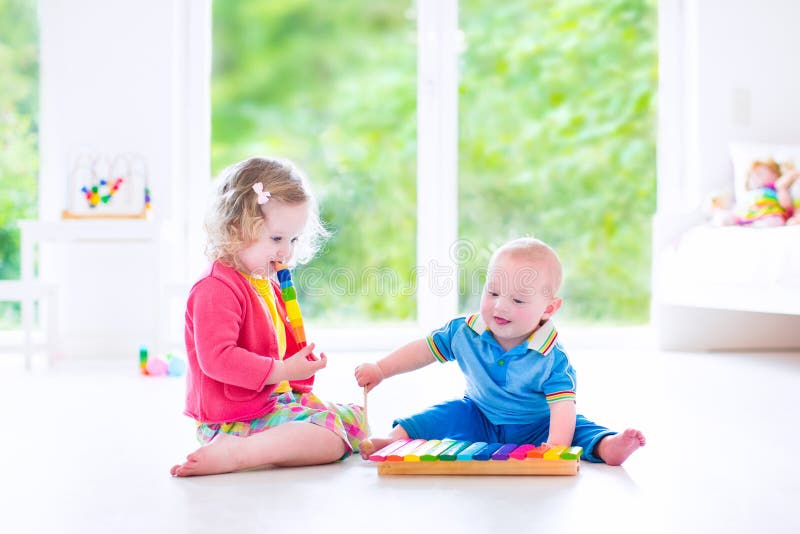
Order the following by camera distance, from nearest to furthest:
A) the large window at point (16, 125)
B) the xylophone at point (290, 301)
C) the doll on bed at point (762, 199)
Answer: the xylophone at point (290, 301), the doll on bed at point (762, 199), the large window at point (16, 125)

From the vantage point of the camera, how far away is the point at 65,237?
3197 millimetres

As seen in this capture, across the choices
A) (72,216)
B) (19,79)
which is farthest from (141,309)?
(19,79)

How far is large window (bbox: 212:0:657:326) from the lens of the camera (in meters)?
3.96

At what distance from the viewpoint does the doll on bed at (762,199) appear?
3227 mm

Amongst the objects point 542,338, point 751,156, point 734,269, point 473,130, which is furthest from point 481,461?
point 473,130

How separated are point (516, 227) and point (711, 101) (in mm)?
966

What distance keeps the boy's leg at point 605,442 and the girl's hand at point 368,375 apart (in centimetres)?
36

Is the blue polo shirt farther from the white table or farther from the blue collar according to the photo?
the white table

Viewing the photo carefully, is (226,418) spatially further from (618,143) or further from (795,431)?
(618,143)

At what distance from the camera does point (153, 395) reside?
2.39 meters

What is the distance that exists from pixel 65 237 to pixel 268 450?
2.01 m

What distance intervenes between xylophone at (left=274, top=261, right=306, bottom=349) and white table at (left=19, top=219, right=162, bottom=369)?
5.41 feet

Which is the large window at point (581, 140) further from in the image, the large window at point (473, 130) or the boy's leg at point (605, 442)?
the boy's leg at point (605, 442)

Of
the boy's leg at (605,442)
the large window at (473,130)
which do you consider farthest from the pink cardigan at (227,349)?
the large window at (473,130)
